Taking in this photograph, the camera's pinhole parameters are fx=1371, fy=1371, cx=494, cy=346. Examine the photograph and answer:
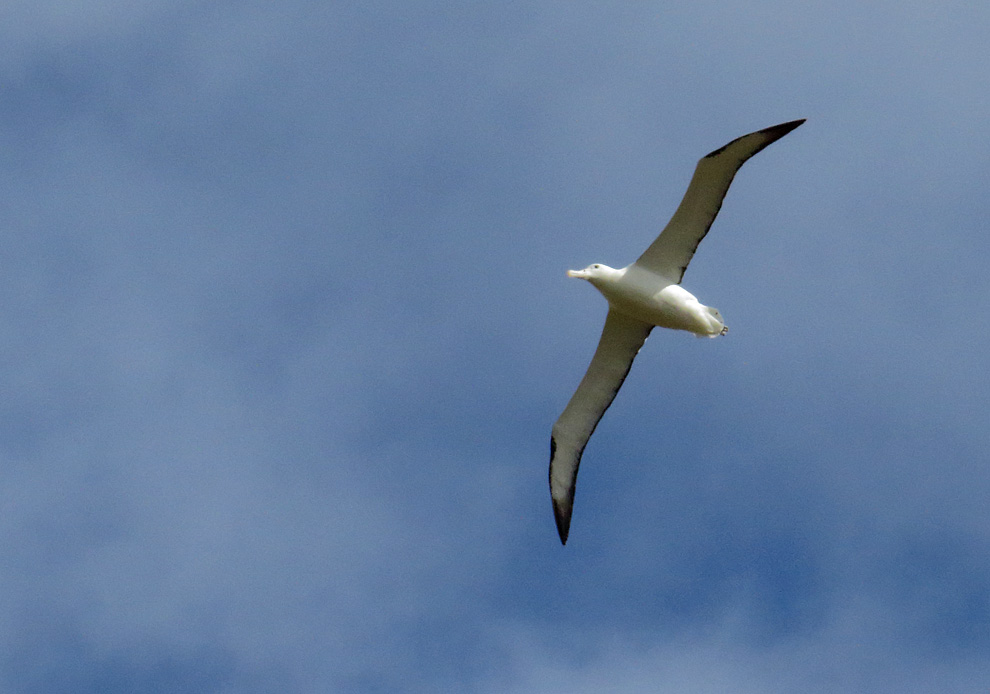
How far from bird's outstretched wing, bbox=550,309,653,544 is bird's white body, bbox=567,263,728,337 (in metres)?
0.86

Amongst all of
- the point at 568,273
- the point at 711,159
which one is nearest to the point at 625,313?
the point at 568,273

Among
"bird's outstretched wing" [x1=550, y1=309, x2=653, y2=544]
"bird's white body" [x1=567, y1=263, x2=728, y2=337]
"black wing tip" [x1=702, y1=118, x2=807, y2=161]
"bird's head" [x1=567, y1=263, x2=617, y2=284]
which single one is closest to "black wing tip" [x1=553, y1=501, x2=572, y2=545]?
"bird's outstretched wing" [x1=550, y1=309, x2=653, y2=544]

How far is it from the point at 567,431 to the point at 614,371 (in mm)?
2016

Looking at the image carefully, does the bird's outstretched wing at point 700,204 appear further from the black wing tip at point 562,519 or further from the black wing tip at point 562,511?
the black wing tip at point 562,519

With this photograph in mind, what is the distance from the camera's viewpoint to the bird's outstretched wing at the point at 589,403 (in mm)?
34281

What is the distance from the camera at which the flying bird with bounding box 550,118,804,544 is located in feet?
102

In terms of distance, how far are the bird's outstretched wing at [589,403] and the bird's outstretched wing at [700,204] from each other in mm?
1941

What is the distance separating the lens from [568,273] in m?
33.9

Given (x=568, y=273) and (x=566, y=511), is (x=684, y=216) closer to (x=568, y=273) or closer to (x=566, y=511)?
(x=568, y=273)

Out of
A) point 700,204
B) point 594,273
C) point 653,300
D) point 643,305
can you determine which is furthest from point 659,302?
point 700,204

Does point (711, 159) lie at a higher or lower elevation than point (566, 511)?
higher

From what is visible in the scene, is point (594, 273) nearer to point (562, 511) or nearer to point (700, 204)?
point (700, 204)

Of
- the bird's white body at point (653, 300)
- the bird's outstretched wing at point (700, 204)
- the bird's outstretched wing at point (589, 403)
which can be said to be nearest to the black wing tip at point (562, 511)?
the bird's outstretched wing at point (589, 403)

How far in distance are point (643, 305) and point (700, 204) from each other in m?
2.81
